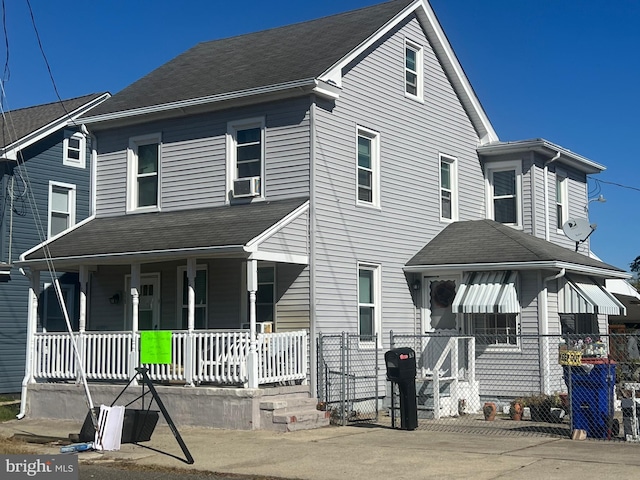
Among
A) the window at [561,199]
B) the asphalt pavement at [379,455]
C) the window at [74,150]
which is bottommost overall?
the asphalt pavement at [379,455]

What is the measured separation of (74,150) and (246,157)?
10223 mm

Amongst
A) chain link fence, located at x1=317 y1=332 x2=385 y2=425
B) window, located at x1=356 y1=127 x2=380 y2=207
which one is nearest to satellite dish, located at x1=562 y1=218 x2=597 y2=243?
window, located at x1=356 y1=127 x2=380 y2=207

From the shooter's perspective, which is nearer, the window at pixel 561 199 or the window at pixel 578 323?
the window at pixel 578 323

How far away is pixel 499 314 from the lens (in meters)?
19.0

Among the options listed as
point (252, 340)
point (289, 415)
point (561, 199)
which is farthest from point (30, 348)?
point (561, 199)

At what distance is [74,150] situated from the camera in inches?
1035

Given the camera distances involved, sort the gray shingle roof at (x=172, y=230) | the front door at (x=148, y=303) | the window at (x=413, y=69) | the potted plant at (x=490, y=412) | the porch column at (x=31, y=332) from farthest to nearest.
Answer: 1. the window at (x=413, y=69)
2. the front door at (x=148, y=303)
3. the porch column at (x=31, y=332)
4. the potted plant at (x=490, y=412)
5. the gray shingle roof at (x=172, y=230)

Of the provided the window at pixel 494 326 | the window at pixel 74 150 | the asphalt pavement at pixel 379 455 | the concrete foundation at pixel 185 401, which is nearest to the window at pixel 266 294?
the concrete foundation at pixel 185 401

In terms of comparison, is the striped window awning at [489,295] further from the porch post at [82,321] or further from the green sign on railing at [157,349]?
the porch post at [82,321]

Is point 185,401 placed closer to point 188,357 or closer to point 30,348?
point 188,357

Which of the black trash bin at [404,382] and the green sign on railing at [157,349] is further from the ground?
the green sign on railing at [157,349]

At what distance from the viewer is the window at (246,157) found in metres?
17.7

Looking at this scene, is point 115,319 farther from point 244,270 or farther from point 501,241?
point 501,241

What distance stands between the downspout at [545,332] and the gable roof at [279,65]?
18.5 ft
